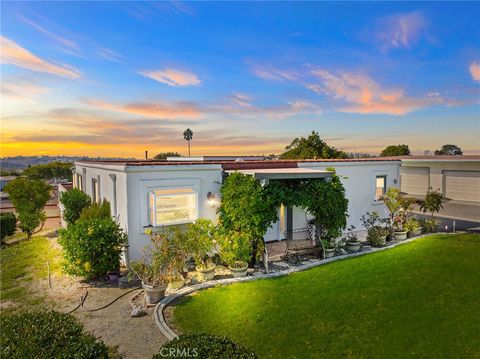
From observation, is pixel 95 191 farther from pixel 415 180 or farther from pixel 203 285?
pixel 415 180

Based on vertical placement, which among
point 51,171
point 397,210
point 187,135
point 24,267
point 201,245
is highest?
point 187,135

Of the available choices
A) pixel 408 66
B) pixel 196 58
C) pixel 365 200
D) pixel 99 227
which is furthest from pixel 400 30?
pixel 99 227

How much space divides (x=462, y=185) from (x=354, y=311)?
25.2 meters

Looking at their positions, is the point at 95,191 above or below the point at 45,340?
above

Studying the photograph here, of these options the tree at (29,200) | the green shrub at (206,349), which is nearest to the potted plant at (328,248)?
the green shrub at (206,349)

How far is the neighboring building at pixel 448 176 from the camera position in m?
26.0

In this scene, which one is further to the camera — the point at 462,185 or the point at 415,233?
the point at 462,185

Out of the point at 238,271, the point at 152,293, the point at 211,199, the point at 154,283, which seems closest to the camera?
the point at 152,293

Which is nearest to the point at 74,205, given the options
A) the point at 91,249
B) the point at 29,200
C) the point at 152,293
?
the point at 91,249

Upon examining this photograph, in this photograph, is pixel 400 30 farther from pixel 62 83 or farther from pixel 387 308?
pixel 62 83

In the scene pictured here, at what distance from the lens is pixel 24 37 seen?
12305mm

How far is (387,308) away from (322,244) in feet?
15.1

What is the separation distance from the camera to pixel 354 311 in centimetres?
803

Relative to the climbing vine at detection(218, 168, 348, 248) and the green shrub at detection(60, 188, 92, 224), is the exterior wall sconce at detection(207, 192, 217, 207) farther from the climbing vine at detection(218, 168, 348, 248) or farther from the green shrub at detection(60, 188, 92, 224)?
the green shrub at detection(60, 188, 92, 224)
